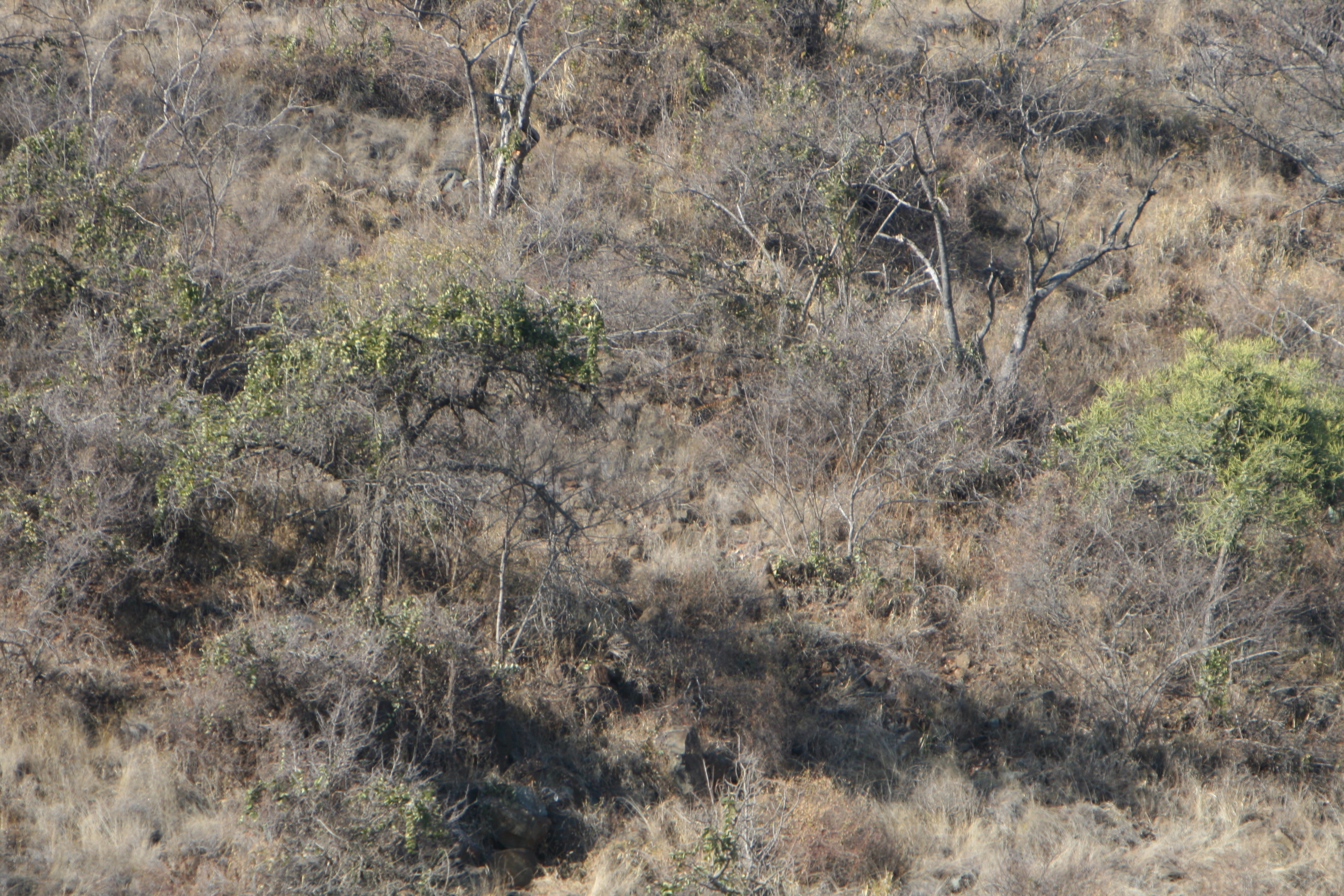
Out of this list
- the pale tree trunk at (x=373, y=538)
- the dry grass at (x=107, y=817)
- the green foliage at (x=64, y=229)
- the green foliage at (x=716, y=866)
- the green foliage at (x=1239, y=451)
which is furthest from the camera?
the green foliage at (x=64, y=229)

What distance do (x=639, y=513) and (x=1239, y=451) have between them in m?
5.03

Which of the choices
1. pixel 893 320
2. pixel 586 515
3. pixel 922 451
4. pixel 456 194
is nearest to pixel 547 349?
pixel 586 515

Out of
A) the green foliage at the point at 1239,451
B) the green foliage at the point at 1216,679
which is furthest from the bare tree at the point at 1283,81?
the green foliage at the point at 1216,679

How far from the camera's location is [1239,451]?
9.16 metres

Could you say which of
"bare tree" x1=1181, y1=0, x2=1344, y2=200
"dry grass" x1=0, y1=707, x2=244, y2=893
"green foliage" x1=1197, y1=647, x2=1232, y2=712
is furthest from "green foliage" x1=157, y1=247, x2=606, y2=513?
"bare tree" x1=1181, y1=0, x2=1344, y2=200

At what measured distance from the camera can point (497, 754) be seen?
26.5ft

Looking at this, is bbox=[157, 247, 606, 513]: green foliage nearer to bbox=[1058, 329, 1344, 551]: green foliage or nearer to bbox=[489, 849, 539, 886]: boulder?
bbox=[489, 849, 539, 886]: boulder

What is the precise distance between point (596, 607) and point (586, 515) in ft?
5.86

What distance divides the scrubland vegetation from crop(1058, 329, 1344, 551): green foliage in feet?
0.13

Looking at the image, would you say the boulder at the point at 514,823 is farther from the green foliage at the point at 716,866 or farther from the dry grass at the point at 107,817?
the dry grass at the point at 107,817

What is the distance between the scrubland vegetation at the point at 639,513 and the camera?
7.45 metres

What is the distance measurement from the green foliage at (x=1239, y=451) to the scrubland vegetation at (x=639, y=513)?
0.13ft

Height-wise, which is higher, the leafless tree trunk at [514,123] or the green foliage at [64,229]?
the leafless tree trunk at [514,123]

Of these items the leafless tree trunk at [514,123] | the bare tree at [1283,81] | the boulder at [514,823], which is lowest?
the boulder at [514,823]
